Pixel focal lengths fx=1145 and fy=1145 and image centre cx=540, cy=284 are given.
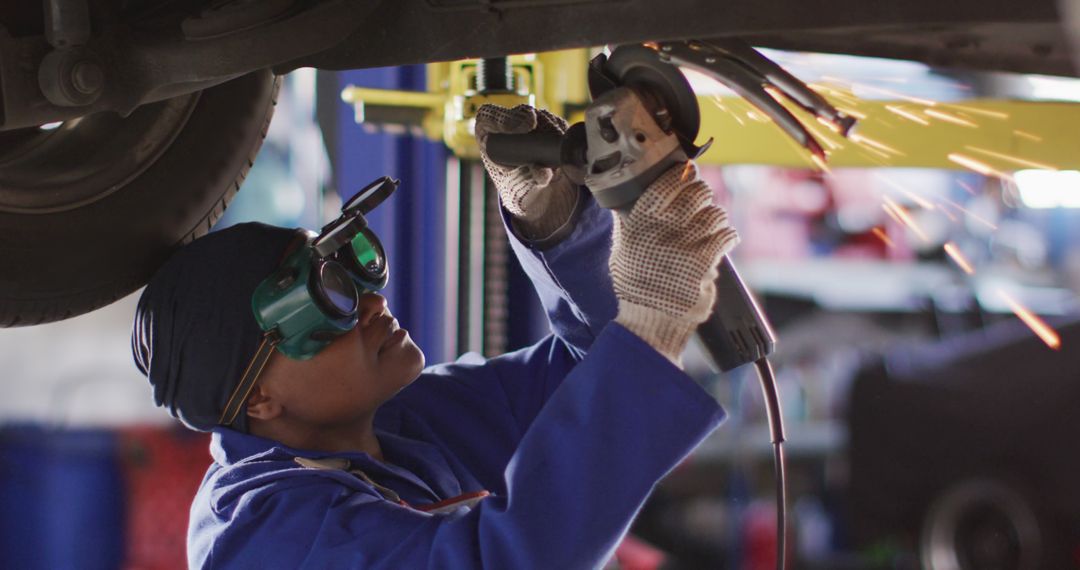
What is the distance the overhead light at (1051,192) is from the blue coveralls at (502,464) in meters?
3.05

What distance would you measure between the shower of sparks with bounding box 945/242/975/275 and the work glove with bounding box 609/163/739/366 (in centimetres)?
312

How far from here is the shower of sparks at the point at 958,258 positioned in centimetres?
418

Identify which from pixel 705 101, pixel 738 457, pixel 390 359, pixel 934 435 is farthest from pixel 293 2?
pixel 934 435

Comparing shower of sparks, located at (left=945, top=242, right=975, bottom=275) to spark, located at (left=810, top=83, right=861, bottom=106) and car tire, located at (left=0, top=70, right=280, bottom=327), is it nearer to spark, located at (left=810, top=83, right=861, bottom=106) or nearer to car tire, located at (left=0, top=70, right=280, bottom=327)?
spark, located at (left=810, top=83, right=861, bottom=106)

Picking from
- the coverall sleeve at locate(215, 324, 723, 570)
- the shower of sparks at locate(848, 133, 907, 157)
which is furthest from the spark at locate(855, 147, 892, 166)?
the coverall sleeve at locate(215, 324, 723, 570)

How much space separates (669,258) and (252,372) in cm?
67

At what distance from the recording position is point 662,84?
3.89ft

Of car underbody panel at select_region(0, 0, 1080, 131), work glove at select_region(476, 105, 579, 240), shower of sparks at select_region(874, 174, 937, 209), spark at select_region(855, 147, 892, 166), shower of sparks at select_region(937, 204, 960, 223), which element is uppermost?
car underbody panel at select_region(0, 0, 1080, 131)

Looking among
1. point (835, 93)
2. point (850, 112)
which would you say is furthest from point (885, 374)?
point (835, 93)

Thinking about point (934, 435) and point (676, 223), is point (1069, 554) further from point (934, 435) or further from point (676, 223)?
point (676, 223)

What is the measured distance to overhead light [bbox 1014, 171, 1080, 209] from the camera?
4.27m

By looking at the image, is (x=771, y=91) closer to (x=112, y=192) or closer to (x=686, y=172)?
(x=686, y=172)

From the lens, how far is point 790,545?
440 cm

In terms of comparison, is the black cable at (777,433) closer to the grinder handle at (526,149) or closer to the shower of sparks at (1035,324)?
the grinder handle at (526,149)
